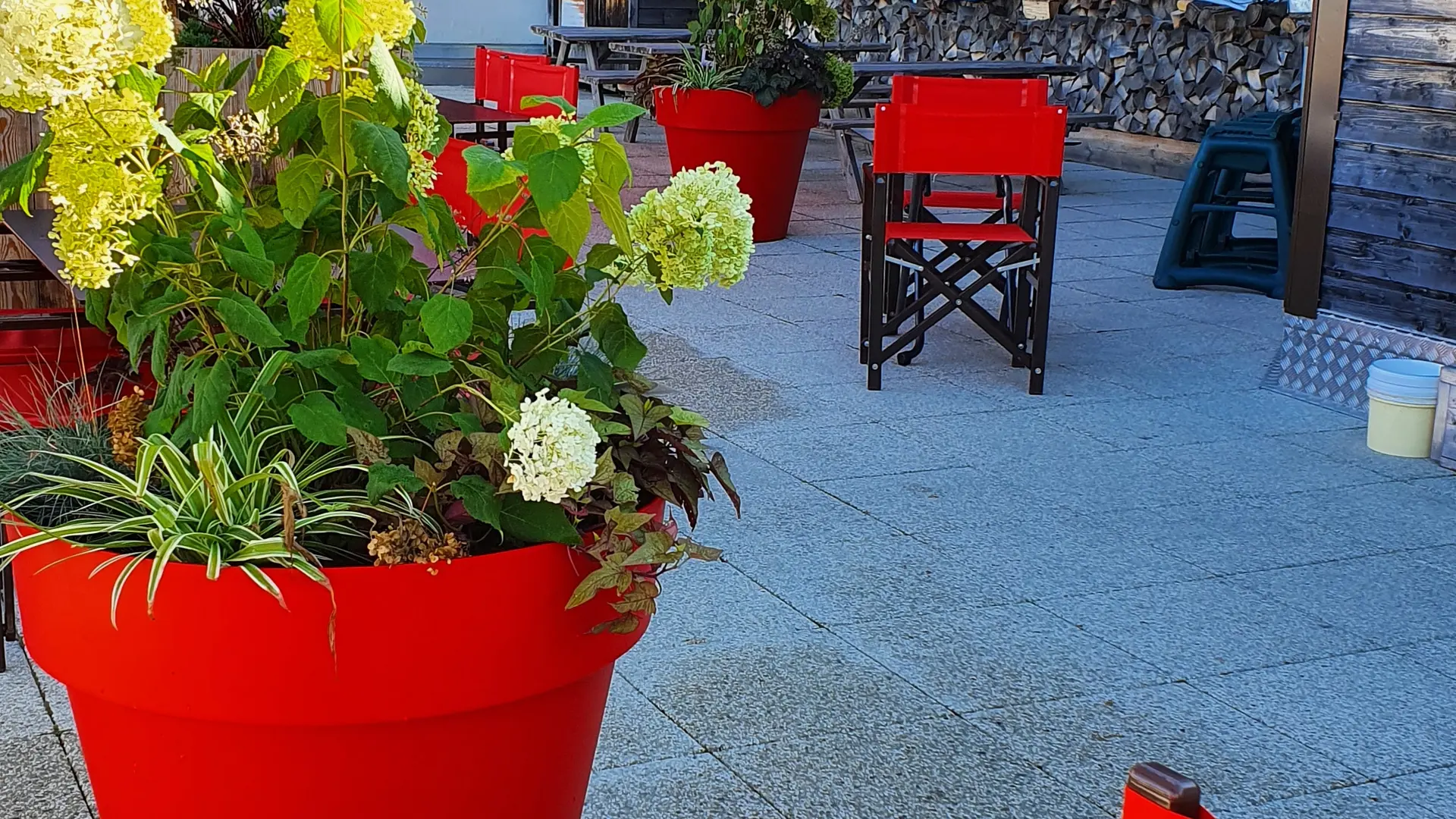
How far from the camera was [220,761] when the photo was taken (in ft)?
5.07

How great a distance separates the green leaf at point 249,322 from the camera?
1.56 metres

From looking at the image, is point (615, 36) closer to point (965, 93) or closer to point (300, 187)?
point (965, 93)

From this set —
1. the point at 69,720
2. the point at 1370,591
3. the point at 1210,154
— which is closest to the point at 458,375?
the point at 69,720

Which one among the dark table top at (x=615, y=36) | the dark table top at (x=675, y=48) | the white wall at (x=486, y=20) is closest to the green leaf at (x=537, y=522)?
the dark table top at (x=675, y=48)

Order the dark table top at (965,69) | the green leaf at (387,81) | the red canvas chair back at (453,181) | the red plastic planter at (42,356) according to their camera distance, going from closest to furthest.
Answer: the green leaf at (387,81) → the red plastic planter at (42,356) → the red canvas chair back at (453,181) → the dark table top at (965,69)

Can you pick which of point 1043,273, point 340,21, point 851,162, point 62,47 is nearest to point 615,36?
point 851,162

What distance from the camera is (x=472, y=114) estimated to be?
17.7 ft

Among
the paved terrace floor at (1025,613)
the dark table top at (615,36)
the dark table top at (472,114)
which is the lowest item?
the paved terrace floor at (1025,613)

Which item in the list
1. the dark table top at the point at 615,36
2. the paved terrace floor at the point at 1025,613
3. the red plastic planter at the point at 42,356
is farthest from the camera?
the dark table top at the point at 615,36

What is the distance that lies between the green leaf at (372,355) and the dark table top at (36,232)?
117 centimetres

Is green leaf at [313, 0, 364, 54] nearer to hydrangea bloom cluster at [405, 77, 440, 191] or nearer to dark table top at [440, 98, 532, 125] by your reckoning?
hydrangea bloom cluster at [405, 77, 440, 191]

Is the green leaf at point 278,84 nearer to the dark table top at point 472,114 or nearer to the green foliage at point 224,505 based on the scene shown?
the green foliage at point 224,505

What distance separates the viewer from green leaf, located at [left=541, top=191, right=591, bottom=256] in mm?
1634

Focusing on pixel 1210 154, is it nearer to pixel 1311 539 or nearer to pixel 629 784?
pixel 1311 539
